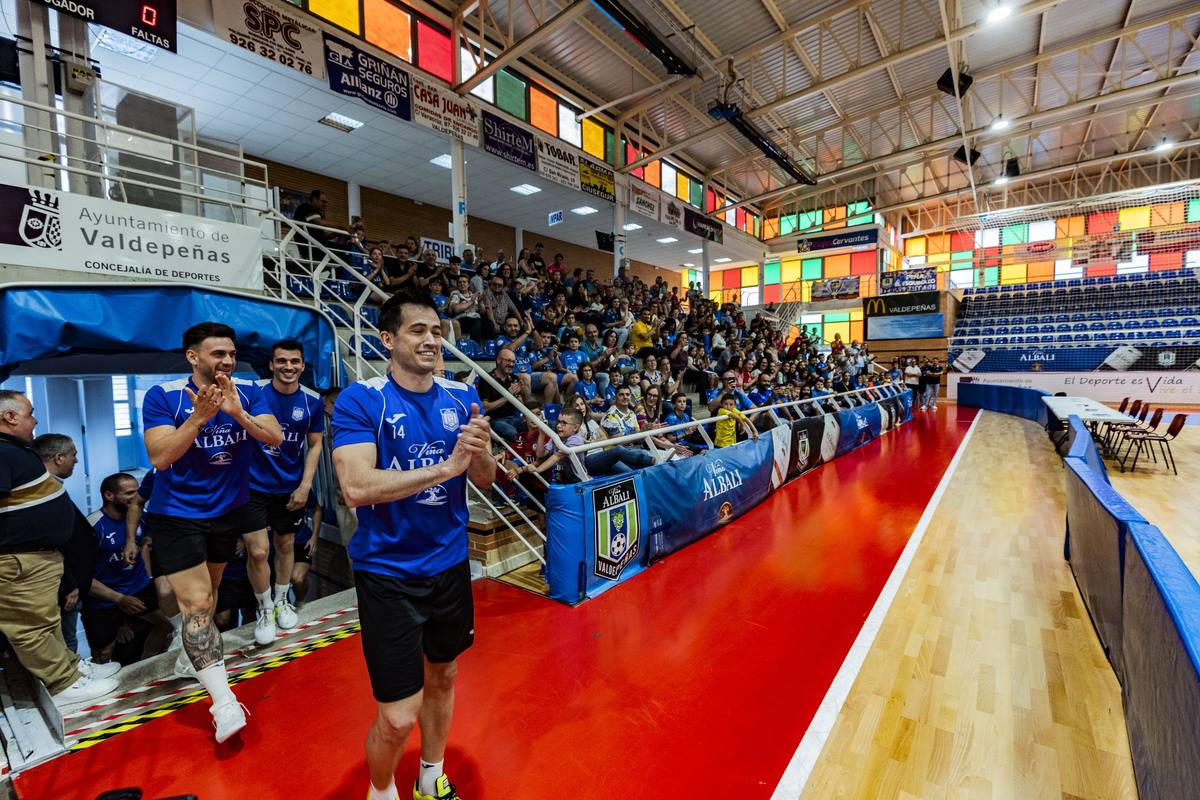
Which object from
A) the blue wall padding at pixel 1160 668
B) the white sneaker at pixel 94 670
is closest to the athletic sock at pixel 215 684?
the white sneaker at pixel 94 670

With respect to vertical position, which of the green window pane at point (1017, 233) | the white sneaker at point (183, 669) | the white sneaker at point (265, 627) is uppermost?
the green window pane at point (1017, 233)

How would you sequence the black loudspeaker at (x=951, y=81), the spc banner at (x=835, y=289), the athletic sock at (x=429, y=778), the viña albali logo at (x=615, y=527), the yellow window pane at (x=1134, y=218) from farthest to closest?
the yellow window pane at (x=1134, y=218) < the spc banner at (x=835, y=289) < the black loudspeaker at (x=951, y=81) < the viña albali logo at (x=615, y=527) < the athletic sock at (x=429, y=778)

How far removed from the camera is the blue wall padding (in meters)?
1.66

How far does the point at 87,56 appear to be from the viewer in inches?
250

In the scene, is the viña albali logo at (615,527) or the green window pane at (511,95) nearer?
the viña albali logo at (615,527)

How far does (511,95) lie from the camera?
1228cm

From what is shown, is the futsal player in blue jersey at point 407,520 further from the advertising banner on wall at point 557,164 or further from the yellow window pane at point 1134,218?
the yellow window pane at point 1134,218

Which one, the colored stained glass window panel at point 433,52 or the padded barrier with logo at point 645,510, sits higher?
the colored stained glass window panel at point 433,52

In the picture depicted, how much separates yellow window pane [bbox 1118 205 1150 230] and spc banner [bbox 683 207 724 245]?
24452 millimetres

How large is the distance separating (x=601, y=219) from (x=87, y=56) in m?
12.9

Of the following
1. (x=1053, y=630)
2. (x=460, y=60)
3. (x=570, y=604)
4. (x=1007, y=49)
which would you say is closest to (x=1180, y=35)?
(x=1007, y=49)

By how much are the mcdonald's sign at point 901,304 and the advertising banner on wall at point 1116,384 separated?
412 cm

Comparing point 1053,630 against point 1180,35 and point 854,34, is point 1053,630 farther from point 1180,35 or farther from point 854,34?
point 1180,35

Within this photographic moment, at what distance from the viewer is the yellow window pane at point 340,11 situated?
8.98 meters
